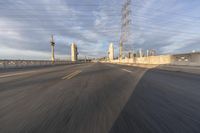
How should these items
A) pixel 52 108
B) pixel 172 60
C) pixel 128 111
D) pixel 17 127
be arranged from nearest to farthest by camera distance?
pixel 17 127
pixel 128 111
pixel 52 108
pixel 172 60

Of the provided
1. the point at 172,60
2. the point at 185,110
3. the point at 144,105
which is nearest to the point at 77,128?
the point at 144,105

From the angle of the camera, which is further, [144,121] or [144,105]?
[144,105]

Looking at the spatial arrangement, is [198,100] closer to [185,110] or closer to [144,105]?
[185,110]

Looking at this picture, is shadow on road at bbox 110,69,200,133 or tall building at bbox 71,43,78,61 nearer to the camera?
shadow on road at bbox 110,69,200,133

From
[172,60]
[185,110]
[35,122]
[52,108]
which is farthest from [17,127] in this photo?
[172,60]

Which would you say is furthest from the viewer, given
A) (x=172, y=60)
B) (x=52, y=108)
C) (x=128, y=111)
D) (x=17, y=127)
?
(x=172, y=60)

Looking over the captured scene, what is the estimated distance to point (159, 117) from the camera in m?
3.08

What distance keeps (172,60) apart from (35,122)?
75.9 feet

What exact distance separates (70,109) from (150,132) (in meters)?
1.91

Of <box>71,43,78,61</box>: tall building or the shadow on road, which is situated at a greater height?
<box>71,43,78,61</box>: tall building

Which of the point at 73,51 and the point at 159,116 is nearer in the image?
the point at 159,116

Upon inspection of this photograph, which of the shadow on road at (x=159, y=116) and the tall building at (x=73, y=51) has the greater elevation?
the tall building at (x=73, y=51)

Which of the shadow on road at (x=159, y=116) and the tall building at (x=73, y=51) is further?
the tall building at (x=73, y=51)

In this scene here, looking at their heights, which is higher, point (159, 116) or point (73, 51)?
point (73, 51)
